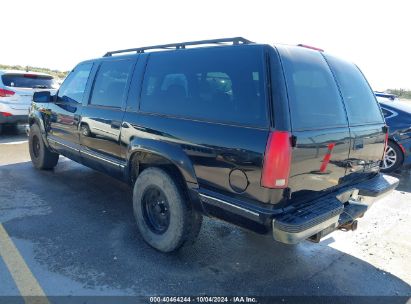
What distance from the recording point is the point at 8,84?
8727 mm

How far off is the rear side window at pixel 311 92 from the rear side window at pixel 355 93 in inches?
5.7

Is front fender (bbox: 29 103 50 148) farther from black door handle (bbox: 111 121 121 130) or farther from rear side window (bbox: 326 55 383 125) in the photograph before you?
rear side window (bbox: 326 55 383 125)

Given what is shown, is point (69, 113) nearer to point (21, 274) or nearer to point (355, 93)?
point (21, 274)

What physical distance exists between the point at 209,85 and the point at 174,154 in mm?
677

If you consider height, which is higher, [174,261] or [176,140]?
[176,140]

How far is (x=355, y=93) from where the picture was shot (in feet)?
11.2

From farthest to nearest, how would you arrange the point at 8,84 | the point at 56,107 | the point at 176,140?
the point at 8,84, the point at 56,107, the point at 176,140

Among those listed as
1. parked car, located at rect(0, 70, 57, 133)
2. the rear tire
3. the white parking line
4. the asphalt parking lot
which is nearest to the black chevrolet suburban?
the asphalt parking lot

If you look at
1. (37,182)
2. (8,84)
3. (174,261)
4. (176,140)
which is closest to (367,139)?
(176,140)

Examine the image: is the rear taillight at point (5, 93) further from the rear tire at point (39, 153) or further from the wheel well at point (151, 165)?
the wheel well at point (151, 165)

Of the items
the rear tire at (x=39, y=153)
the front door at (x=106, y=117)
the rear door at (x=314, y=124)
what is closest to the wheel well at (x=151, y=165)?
the front door at (x=106, y=117)

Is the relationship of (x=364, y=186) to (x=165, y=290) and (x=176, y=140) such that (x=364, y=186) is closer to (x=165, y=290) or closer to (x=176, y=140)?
(x=176, y=140)

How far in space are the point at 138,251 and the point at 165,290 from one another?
0.71 metres

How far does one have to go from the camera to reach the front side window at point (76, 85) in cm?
472
